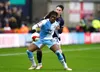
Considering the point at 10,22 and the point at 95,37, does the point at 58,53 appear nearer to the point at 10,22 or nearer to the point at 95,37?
the point at 10,22

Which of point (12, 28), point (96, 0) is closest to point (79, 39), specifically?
point (12, 28)

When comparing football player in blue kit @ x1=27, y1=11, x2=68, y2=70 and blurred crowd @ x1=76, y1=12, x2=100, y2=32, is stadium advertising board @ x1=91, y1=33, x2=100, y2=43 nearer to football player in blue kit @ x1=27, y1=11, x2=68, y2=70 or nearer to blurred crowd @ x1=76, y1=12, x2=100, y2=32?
blurred crowd @ x1=76, y1=12, x2=100, y2=32

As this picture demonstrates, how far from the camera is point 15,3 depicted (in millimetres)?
40062

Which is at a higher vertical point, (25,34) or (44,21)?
(44,21)

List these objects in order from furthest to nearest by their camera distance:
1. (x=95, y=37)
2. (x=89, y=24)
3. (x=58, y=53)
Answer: (x=89, y=24) < (x=95, y=37) < (x=58, y=53)

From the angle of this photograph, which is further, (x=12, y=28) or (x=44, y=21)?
(x=12, y=28)

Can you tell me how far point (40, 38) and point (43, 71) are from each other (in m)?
1.21

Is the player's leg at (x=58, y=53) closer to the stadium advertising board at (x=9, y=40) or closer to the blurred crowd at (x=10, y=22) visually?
the stadium advertising board at (x=9, y=40)

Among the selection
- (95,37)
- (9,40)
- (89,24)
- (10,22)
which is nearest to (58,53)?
(9,40)

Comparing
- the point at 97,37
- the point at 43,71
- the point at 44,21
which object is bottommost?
the point at 97,37

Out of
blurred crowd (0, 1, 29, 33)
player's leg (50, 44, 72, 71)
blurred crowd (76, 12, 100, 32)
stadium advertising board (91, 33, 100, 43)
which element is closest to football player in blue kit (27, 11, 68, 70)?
player's leg (50, 44, 72, 71)

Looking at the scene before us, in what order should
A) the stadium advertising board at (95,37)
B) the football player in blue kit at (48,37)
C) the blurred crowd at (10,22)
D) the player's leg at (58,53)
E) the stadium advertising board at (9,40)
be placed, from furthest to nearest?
the stadium advertising board at (95,37) → the blurred crowd at (10,22) → the stadium advertising board at (9,40) → the football player in blue kit at (48,37) → the player's leg at (58,53)

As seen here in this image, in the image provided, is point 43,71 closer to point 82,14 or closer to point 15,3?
point 15,3

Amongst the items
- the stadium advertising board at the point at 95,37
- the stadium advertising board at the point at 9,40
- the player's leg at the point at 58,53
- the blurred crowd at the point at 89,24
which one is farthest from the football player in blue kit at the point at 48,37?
the blurred crowd at the point at 89,24
